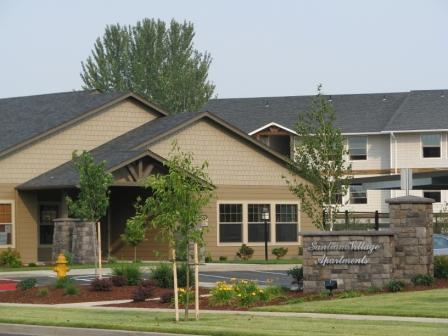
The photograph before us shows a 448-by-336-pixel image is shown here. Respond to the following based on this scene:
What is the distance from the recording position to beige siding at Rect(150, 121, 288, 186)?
5109 centimetres

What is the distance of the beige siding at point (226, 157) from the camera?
51094 millimetres

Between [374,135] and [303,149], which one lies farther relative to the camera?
[374,135]

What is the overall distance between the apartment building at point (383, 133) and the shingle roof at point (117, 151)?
15.6 metres

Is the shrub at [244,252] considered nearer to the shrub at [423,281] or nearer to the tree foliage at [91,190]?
the tree foliage at [91,190]

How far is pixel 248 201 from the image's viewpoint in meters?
52.7

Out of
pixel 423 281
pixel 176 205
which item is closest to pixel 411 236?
pixel 423 281

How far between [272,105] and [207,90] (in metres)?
17.8

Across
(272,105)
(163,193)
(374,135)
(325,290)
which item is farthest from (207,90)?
(163,193)

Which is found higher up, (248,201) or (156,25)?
(156,25)

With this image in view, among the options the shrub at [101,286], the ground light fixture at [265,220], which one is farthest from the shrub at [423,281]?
the ground light fixture at [265,220]

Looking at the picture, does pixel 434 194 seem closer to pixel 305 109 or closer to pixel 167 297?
pixel 305 109

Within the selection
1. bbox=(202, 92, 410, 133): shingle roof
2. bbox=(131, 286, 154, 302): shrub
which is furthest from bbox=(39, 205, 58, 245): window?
bbox=(202, 92, 410, 133): shingle roof

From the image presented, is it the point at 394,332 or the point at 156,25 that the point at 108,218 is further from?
the point at 156,25

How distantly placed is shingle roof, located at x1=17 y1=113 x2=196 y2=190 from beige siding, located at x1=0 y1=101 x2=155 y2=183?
344 millimetres
